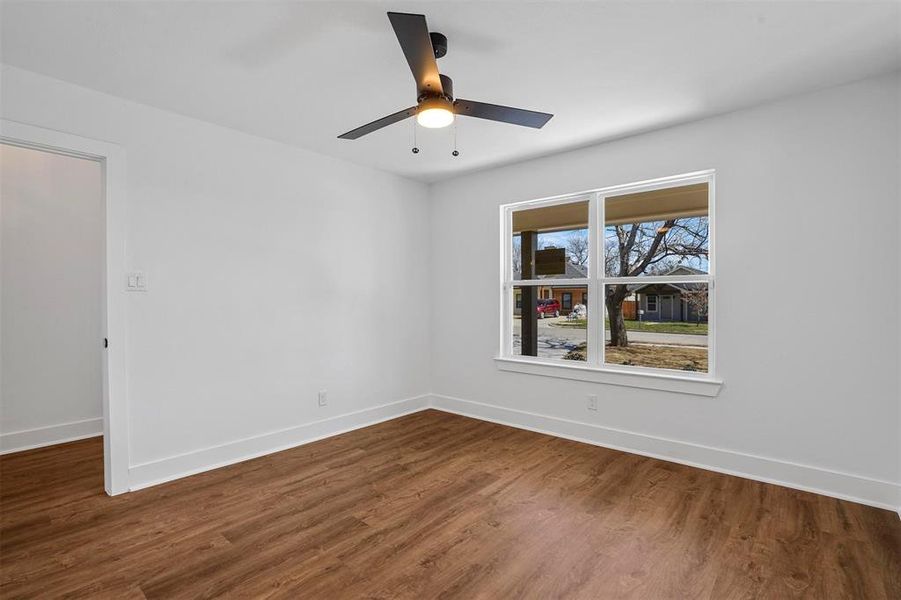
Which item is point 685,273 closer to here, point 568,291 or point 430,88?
point 568,291

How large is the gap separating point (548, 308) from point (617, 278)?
A: 29.7 inches

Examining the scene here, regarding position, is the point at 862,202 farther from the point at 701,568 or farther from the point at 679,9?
the point at 701,568

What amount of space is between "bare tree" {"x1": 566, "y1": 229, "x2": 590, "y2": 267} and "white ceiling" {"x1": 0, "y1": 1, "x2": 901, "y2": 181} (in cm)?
105

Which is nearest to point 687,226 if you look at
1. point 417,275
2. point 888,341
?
point 888,341

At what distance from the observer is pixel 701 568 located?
6.58 feet

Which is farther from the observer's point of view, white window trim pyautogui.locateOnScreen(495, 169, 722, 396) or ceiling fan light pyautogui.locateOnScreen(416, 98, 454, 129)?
white window trim pyautogui.locateOnScreen(495, 169, 722, 396)

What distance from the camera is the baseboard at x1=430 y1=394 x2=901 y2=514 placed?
8.45 feet

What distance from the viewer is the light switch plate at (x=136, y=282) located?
2.84 m

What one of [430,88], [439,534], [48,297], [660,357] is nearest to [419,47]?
[430,88]

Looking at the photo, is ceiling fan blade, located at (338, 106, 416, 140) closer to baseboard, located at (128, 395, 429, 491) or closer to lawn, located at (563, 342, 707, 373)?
baseboard, located at (128, 395, 429, 491)

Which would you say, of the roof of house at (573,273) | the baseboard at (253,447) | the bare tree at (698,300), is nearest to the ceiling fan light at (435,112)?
the roof of house at (573,273)

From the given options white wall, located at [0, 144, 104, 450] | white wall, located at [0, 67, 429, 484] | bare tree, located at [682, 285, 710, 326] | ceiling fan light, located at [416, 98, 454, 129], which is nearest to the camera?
ceiling fan light, located at [416, 98, 454, 129]

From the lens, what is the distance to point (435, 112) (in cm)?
207

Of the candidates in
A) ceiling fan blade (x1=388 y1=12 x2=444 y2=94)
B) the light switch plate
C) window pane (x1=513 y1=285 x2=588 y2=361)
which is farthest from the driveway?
the light switch plate
